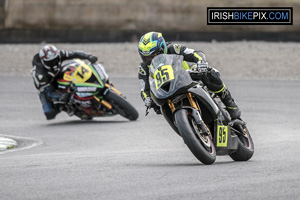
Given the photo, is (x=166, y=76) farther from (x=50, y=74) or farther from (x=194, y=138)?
(x=50, y=74)

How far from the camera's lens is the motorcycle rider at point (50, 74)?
14.0 metres

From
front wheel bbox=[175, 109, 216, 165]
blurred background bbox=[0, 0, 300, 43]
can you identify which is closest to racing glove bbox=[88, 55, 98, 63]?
front wheel bbox=[175, 109, 216, 165]

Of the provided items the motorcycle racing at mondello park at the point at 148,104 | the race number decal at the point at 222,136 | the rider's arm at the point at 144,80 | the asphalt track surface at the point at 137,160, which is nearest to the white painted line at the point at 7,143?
the motorcycle racing at mondello park at the point at 148,104

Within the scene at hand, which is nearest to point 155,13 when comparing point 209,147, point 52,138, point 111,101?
point 111,101

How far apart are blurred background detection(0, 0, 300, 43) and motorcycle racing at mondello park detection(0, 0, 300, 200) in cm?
3

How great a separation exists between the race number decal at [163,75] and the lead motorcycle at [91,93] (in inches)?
245

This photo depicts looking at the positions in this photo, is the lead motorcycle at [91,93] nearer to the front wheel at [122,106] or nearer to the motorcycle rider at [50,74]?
the front wheel at [122,106]

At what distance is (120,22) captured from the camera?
69.2 feet

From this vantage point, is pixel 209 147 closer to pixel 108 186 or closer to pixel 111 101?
pixel 108 186

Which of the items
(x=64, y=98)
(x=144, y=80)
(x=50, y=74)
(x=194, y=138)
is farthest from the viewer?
(x=50, y=74)

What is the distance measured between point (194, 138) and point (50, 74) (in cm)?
755

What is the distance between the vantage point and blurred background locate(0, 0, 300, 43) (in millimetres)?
20594

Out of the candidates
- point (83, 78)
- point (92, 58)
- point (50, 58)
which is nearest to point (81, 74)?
point (83, 78)

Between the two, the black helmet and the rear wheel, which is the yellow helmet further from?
the black helmet
